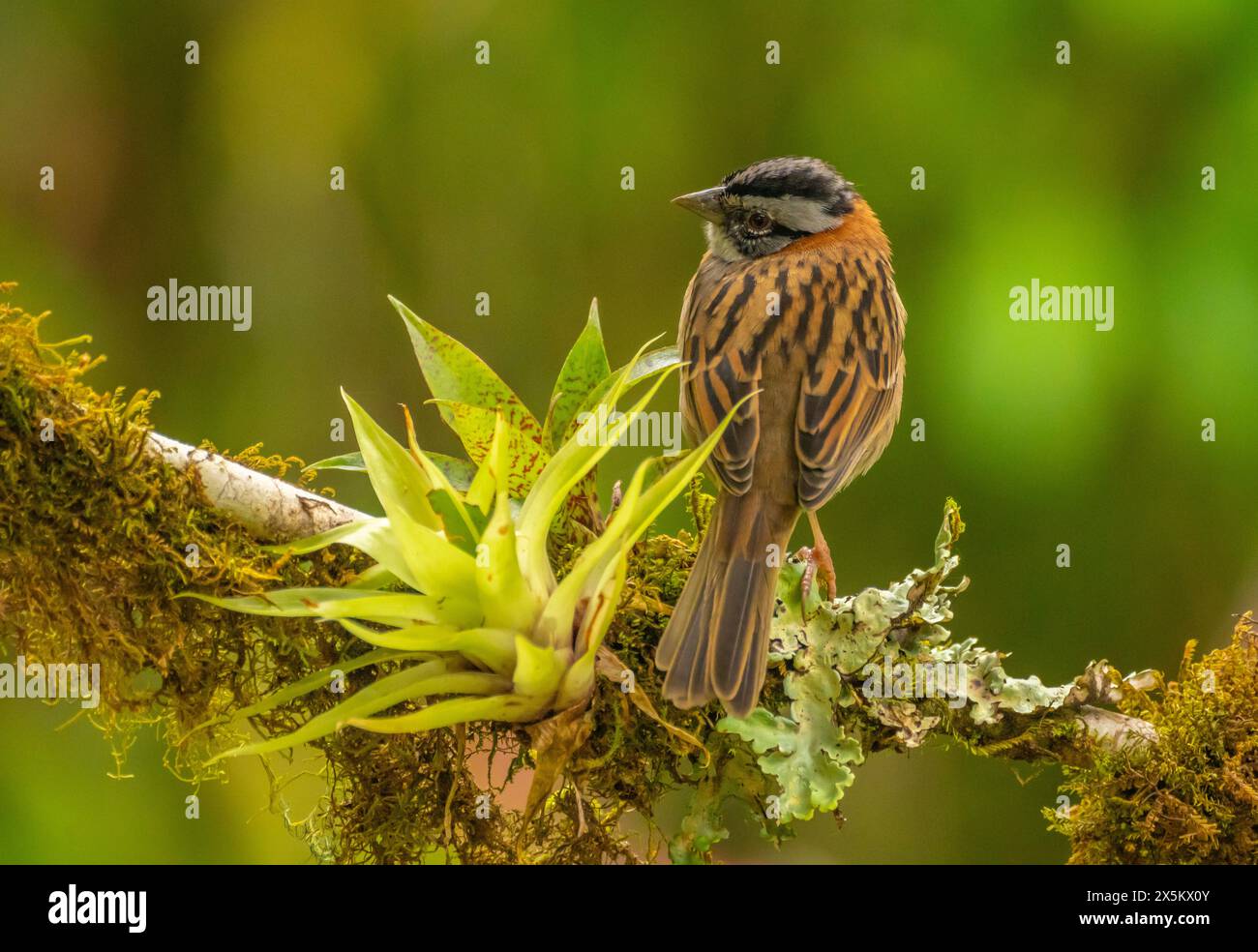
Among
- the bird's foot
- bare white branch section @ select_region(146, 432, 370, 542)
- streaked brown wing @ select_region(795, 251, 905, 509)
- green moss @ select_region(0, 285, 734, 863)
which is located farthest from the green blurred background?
bare white branch section @ select_region(146, 432, 370, 542)

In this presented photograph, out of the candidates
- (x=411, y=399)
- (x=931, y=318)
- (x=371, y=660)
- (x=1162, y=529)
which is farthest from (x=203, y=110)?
(x=1162, y=529)

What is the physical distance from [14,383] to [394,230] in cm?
305

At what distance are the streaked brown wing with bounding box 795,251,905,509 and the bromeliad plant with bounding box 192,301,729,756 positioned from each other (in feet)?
2.68

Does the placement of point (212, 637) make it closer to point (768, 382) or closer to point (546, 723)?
point (546, 723)

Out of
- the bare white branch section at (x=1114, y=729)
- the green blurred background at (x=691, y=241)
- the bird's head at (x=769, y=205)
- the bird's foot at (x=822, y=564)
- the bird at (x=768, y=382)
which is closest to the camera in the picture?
the bird at (x=768, y=382)

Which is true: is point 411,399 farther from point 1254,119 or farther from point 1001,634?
point 1254,119

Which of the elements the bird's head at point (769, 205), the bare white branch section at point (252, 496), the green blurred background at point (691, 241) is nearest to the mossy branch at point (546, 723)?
the bare white branch section at point (252, 496)

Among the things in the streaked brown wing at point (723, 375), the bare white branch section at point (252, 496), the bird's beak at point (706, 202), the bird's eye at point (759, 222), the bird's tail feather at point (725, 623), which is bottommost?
the bird's tail feather at point (725, 623)

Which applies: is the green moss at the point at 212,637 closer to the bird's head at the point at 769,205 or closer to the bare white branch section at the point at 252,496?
the bare white branch section at the point at 252,496

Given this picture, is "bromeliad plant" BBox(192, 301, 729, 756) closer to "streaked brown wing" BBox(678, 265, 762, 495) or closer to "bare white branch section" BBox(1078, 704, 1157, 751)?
"streaked brown wing" BBox(678, 265, 762, 495)

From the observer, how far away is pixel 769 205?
3850mm

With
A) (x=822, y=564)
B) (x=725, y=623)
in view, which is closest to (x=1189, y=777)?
(x=822, y=564)

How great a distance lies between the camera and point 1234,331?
14.7 ft

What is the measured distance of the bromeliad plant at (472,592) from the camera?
90.3 inches
